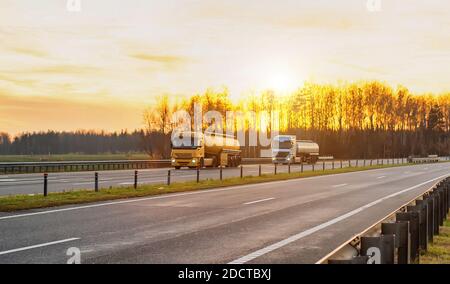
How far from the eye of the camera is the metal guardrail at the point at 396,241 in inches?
213

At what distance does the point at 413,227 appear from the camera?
820 centimetres

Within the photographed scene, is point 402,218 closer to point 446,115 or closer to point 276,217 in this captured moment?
point 276,217

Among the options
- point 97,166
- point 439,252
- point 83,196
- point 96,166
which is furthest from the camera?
point 96,166

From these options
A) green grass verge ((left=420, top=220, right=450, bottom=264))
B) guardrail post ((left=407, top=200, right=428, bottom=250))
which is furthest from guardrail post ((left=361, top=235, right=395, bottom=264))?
guardrail post ((left=407, top=200, right=428, bottom=250))

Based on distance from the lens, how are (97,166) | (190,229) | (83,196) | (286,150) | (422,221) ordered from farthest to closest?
(286,150) → (97,166) → (83,196) → (190,229) → (422,221)

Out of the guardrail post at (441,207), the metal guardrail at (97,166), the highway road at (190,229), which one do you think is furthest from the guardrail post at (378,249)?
the metal guardrail at (97,166)

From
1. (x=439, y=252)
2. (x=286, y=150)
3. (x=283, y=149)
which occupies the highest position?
(x=283, y=149)

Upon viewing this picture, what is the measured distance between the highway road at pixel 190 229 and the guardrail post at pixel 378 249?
116 inches

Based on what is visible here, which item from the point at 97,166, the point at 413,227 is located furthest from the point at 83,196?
the point at 97,166

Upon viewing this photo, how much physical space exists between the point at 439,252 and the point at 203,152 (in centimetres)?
3953

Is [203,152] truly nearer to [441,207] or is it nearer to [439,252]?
[441,207]

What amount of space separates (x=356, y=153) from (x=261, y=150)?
96.9 feet

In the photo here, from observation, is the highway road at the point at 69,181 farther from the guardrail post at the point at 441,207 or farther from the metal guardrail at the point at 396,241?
the metal guardrail at the point at 396,241

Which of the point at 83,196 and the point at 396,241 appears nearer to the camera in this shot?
the point at 396,241
